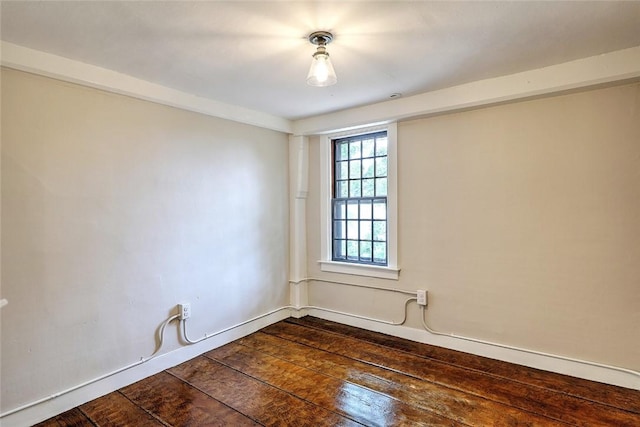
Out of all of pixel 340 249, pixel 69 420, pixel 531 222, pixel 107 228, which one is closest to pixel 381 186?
pixel 340 249

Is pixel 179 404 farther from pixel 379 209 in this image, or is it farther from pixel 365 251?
pixel 379 209

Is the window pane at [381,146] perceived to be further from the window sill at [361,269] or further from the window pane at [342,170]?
the window sill at [361,269]

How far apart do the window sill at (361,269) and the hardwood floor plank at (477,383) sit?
2.22 ft

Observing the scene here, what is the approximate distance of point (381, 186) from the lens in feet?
12.1

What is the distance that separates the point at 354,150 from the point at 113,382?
303 centimetres

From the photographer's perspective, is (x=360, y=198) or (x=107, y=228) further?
(x=360, y=198)

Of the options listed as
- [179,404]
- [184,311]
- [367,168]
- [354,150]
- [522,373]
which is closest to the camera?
[179,404]

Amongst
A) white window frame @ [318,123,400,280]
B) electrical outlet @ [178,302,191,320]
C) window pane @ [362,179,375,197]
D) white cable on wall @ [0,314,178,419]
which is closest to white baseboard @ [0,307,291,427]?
white cable on wall @ [0,314,178,419]

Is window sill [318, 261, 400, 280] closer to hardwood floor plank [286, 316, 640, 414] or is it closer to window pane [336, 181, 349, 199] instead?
hardwood floor plank [286, 316, 640, 414]

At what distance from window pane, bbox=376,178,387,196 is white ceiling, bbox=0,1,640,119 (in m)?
1.08

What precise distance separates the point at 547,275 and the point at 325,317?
2290mm

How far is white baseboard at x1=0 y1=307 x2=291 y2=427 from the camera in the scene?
217 cm

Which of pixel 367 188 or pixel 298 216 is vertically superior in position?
pixel 367 188

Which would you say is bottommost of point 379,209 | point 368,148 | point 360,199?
point 379,209
